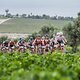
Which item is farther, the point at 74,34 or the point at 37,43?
the point at 74,34

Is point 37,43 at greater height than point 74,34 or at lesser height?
greater

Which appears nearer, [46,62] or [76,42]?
[46,62]

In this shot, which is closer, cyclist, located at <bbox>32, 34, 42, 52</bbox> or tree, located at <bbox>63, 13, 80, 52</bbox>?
cyclist, located at <bbox>32, 34, 42, 52</bbox>

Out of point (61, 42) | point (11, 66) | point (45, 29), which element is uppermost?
point (11, 66)

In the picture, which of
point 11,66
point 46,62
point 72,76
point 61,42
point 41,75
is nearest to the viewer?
point 41,75

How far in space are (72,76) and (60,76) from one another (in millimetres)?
673

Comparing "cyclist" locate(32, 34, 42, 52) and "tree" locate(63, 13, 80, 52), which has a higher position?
"cyclist" locate(32, 34, 42, 52)

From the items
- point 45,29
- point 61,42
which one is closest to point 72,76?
point 61,42

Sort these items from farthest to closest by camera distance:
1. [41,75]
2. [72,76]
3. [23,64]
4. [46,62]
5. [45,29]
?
[45,29] → [46,62] → [23,64] → [72,76] → [41,75]

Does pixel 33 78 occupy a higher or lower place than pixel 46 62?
higher

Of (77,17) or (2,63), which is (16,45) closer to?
(2,63)

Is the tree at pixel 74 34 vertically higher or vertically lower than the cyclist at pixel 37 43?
lower

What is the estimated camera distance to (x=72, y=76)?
24.3 ft

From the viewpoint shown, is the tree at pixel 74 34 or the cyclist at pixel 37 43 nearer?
the cyclist at pixel 37 43
